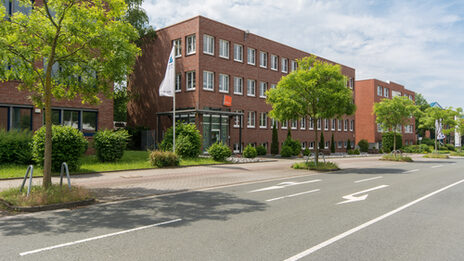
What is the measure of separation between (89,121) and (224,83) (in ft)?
38.2

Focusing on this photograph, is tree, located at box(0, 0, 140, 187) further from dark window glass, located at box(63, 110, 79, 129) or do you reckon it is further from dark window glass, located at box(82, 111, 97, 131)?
dark window glass, located at box(82, 111, 97, 131)

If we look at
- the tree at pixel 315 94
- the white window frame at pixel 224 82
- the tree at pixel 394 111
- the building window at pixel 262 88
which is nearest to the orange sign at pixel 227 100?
the white window frame at pixel 224 82

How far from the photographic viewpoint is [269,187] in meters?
12.2

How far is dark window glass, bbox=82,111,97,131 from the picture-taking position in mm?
23812

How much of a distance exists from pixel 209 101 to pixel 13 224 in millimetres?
22948

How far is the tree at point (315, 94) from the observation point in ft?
61.4

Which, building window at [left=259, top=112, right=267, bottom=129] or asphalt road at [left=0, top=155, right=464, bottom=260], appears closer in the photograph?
asphalt road at [left=0, top=155, right=464, bottom=260]

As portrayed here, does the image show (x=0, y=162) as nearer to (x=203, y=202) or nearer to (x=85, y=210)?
(x=85, y=210)

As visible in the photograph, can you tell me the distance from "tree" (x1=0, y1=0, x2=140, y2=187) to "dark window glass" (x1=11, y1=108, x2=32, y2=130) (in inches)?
487

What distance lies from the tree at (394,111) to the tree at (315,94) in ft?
40.5

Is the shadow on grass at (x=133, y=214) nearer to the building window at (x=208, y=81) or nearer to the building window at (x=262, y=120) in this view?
the building window at (x=208, y=81)

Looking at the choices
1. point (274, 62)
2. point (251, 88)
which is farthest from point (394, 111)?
point (274, 62)

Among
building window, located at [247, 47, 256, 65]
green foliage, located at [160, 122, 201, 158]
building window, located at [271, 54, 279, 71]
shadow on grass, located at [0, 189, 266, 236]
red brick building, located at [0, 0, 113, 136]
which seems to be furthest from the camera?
building window, located at [271, 54, 279, 71]

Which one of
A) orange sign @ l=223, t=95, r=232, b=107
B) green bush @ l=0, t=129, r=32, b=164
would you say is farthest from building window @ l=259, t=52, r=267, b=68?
green bush @ l=0, t=129, r=32, b=164
